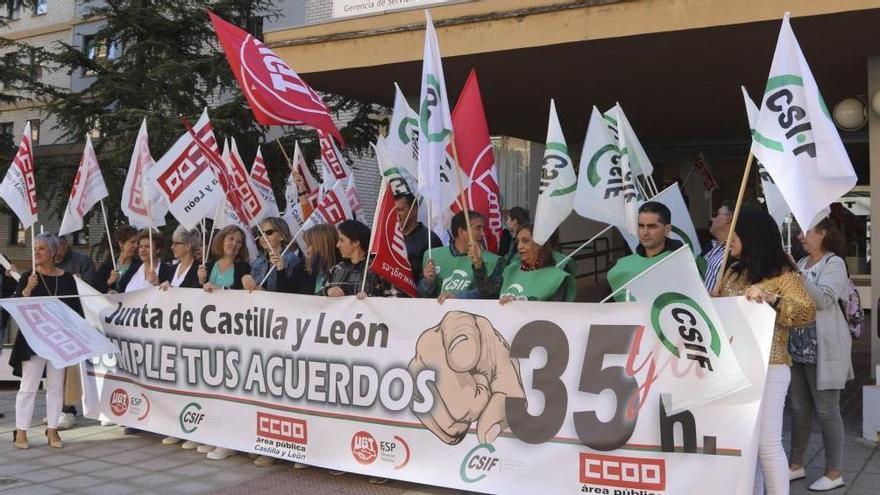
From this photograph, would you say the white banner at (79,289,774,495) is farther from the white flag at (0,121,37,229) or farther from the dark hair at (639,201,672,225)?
the white flag at (0,121,37,229)

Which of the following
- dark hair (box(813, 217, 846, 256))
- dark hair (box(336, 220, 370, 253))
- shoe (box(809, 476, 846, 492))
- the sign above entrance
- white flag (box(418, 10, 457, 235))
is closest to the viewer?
shoe (box(809, 476, 846, 492))

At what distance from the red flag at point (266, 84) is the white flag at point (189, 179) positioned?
0.77m

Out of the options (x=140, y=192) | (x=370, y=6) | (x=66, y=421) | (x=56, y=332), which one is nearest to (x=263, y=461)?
(x=56, y=332)

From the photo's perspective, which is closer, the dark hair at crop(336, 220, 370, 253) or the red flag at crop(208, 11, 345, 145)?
the dark hair at crop(336, 220, 370, 253)

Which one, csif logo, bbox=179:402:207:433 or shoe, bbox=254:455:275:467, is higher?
csif logo, bbox=179:402:207:433

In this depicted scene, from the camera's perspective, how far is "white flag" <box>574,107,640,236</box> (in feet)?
17.4

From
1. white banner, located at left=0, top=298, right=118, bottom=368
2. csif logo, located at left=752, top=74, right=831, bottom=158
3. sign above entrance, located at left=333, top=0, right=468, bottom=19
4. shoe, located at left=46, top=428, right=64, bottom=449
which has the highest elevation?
sign above entrance, located at left=333, top=0, right=468, bottom=19

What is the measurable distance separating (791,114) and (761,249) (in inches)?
30.5

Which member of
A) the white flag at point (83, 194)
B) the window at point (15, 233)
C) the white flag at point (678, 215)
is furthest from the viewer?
the window at point (15, 233)

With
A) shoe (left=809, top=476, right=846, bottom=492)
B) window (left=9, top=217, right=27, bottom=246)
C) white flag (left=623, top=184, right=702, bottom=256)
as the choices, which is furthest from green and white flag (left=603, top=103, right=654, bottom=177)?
window (left=9, top=217, right=27, bottom=246)

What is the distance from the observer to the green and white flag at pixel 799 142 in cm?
418

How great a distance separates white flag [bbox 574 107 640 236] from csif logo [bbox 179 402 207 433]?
3432mm

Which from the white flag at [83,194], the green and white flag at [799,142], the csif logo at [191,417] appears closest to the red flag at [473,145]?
the green and white flag at [799,142]

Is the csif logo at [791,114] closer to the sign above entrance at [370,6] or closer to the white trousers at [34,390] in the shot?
the sign above entrance at [370,6]
